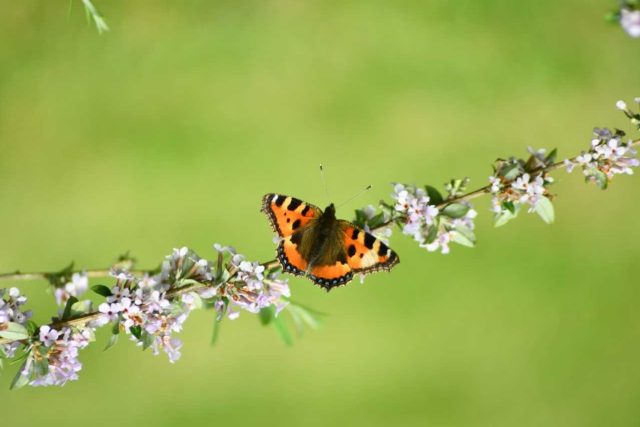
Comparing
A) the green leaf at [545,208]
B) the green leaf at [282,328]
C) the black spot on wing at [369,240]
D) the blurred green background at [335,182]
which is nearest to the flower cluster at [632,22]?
the green leaf at [545,208]

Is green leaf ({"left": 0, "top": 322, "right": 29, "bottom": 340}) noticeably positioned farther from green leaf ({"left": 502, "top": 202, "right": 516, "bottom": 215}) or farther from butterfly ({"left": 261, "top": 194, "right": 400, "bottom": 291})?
green leaf ({"left": 502, "top": 202, "right": 516, "bottom": 215})

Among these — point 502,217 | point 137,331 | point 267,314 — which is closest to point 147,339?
point 137,331

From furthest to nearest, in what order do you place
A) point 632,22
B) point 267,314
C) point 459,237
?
point 267,314 < point 459,237 < point 632,22

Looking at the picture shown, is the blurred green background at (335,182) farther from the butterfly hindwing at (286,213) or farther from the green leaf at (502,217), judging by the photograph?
the green leaf at (502,217)

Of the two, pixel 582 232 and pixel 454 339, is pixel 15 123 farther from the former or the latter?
pixel 582 232

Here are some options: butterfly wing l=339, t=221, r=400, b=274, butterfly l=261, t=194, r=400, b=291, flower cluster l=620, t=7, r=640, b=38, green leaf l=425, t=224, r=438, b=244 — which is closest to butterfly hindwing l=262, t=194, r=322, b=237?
butterfly l=261, t=194, r=400, b=291

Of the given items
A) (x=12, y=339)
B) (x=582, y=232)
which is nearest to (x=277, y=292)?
(x=12, y=339)

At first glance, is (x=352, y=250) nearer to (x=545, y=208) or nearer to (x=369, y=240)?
(x=369, y=240)
